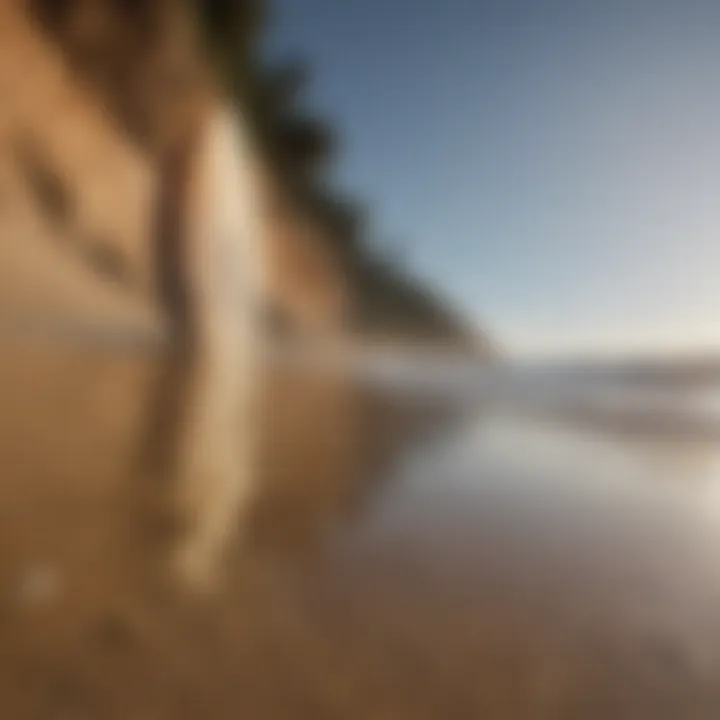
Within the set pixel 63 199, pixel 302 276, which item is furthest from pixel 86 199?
pixel 302 276

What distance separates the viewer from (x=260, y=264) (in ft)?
5.53

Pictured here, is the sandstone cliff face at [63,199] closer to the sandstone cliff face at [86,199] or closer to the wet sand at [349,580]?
the sandstone cliff face at [86,199]

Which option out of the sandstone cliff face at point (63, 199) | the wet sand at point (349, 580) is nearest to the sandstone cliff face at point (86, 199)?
the sandstone cliff face at point (63, 199)

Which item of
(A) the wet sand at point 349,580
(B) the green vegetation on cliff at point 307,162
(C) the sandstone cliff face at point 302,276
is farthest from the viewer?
(C) the sandstone cliff face at point 302,276

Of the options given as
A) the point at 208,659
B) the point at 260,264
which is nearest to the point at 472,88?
the point at 260,264

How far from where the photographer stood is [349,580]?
0.57 meters

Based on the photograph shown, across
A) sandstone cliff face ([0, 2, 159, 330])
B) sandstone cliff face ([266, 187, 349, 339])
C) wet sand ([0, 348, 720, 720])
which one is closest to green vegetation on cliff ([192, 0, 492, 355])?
sandstone cliff face ([266, 187, 349, 339])

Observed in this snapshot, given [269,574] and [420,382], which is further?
[420,382]

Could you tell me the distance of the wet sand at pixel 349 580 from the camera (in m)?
0.45

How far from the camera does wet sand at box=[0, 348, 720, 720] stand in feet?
1.46

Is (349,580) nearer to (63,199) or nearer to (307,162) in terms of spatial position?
(307,162)

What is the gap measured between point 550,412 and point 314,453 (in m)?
0.68

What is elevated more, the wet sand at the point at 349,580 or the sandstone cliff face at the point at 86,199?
the sandstone cliff face at the point at 86,199

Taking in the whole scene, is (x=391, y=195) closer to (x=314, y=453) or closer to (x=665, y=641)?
(x=314, y=453)
